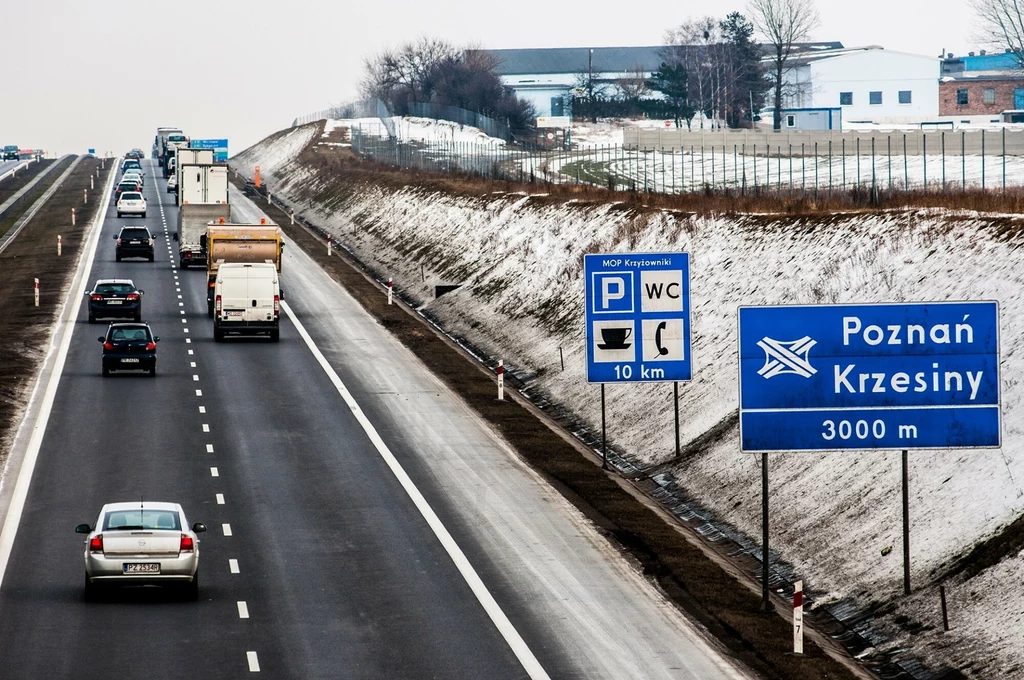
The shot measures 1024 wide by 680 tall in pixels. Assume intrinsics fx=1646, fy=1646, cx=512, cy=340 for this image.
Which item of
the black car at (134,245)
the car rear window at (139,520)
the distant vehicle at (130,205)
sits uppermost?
the distant vehicle at (130,205)

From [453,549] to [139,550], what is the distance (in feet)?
21.1

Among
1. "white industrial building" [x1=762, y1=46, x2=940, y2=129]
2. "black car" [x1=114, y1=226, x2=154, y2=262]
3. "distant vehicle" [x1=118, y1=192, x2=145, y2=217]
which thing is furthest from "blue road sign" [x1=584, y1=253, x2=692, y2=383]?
"white industrial building" [x1=762, y1=46, x2=940, y2=129]

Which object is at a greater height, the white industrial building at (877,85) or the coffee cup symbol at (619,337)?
the white industrial building at (877,85)

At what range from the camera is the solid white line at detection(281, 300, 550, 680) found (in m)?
22.7

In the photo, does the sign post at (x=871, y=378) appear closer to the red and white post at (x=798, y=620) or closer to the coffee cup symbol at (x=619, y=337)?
the red and white post at (x=798, y=620)

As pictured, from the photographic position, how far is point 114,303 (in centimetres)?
5844

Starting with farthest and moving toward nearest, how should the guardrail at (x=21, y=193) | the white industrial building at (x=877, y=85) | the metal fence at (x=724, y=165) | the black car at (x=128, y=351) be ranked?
the white industrial building at (x=877, y=85) → the guardrail at (x=21, y=193) → the metal fence at (x=724, y=165) → the black car at (x=128, y=351)

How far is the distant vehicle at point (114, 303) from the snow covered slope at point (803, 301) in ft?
37.6

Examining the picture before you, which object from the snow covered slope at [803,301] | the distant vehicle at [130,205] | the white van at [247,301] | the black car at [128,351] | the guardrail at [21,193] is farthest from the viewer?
the guardrail at [21,193]

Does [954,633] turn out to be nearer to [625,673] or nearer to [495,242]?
[625,673]

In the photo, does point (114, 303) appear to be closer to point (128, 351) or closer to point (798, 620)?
point (128, 351)

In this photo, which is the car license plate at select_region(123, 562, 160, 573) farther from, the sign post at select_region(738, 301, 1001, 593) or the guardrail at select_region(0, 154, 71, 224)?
the guardrail at select_region(0, 154, 71, 224)

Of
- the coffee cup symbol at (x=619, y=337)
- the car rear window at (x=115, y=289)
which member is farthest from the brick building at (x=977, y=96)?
the coffee cup symbol at (x=619, y=337)

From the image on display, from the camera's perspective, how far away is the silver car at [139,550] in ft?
80.9
